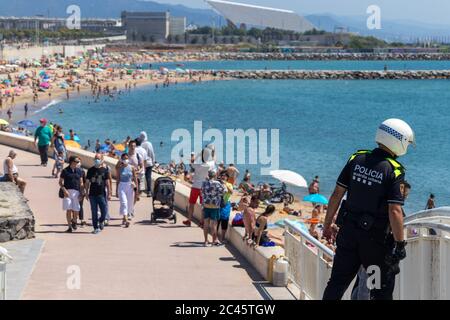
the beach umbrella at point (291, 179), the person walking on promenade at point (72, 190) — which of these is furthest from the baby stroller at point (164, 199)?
the beach umbrella at point (291, 179)

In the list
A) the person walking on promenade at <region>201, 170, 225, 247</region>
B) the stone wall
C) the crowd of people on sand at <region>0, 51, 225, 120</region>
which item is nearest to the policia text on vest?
the person walking on promenade at <region>201, 170, 225, 247</region>

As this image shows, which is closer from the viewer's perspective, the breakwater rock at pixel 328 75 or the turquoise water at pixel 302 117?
the turquoise water at pixel 302 117

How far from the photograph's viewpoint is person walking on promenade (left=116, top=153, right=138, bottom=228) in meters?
11.8

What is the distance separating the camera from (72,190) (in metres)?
11.6

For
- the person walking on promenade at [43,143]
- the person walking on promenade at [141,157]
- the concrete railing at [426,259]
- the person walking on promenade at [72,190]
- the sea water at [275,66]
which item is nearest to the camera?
the concrete railing at [426,259]

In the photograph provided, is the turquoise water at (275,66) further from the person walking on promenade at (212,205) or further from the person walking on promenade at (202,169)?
the person walking on promenade at (212,205)

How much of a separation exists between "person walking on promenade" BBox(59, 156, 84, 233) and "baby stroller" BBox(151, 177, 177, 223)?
1.14 m

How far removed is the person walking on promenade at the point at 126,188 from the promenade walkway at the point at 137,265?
21 cm

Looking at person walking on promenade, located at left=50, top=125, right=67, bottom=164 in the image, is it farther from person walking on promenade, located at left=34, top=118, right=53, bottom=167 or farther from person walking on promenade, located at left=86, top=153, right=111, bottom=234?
person walking on promenade, located at left=86, top=153, right=111, bottom=234

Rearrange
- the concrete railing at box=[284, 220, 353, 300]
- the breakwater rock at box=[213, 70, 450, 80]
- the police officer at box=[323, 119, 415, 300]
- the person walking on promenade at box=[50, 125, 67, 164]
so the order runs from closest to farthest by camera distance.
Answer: the police officer at box=[323, 119, 415, 300], the concrete railing at box=[284, 220, 353, 300], the person walking on promenade at box=[50, 125, 67, 164], the breakwater rock at box=[213, 70, 450, 80]

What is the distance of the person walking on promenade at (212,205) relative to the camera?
10.5 m

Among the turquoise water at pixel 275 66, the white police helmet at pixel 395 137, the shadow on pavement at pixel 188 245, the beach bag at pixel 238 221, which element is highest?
the white police helmet at pixel 395 137
